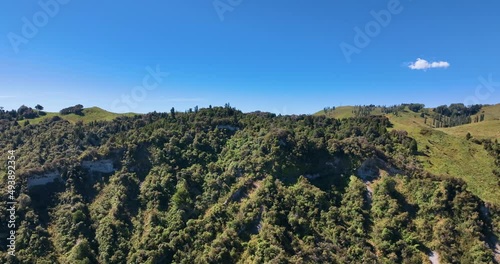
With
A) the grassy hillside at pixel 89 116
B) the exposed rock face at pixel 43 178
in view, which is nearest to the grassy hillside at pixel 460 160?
the exposed rock face at pixel 43 178

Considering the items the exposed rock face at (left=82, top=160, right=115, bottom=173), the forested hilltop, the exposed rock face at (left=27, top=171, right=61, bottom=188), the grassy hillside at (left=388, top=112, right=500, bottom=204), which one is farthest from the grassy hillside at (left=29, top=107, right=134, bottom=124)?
the grassy hillside at (left=388, top=112, right=500, bottom=204)

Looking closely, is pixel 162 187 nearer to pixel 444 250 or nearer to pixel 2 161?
pixel 2 161

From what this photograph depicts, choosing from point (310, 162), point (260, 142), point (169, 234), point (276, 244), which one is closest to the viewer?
point (276, 244)

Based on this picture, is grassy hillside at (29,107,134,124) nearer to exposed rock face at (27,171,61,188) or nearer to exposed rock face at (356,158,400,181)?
exposed rock face at (27,171,61,188)

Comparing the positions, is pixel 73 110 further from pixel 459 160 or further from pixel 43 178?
pixel 459 160

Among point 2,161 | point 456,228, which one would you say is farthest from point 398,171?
point 2,161

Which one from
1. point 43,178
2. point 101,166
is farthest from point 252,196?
point 43,178
